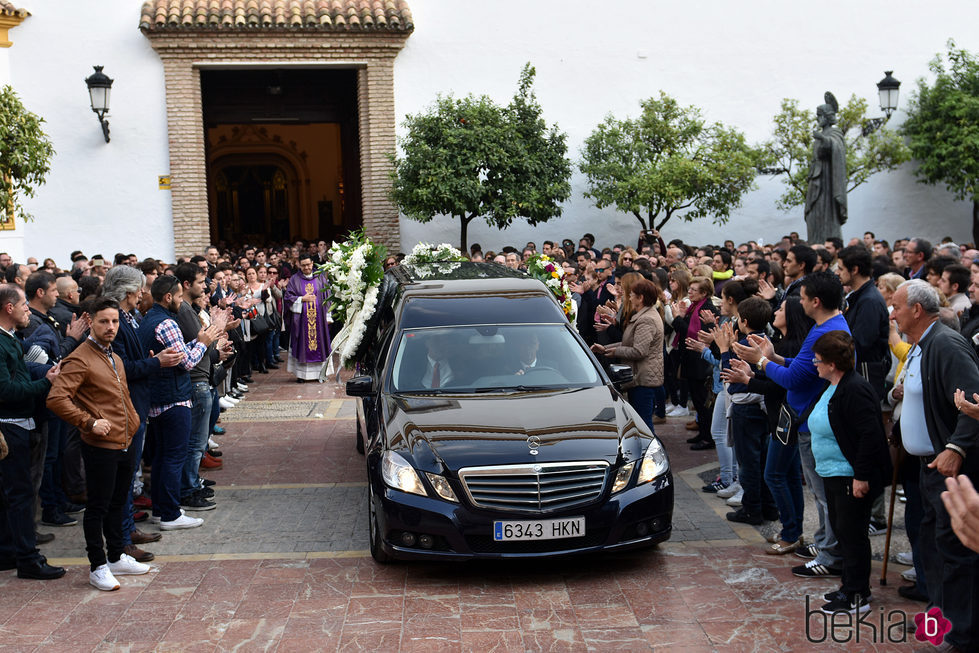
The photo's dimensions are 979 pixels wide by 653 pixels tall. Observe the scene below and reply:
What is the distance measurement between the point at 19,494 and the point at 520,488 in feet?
11.1

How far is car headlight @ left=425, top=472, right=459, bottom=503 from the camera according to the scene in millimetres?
5863

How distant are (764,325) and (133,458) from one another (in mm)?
4535

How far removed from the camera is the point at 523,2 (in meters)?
19.7

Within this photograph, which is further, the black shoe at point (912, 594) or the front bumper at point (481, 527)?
the front bumper at point (481, 527)

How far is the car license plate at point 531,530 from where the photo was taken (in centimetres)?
579

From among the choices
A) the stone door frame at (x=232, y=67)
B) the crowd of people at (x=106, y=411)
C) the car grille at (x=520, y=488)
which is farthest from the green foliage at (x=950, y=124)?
the car grille at (x=520, y=488)

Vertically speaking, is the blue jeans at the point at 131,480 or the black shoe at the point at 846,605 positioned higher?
the blue jeans at the point at 131,480

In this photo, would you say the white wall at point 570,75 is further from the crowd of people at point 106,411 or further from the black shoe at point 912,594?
the black shoe at point 912,594

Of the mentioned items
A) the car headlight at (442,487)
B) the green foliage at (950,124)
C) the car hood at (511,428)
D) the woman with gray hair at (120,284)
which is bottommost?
the car headlight at (442,487)

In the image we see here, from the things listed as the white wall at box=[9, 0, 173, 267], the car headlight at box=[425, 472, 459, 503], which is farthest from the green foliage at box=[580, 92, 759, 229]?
the car headlight at box=[425, 472, 459, 503]

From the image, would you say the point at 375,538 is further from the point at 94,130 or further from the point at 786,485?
the point at 94,130

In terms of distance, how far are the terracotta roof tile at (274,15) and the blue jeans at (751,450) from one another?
13.9 meters

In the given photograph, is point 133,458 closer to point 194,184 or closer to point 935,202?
point 194,184
